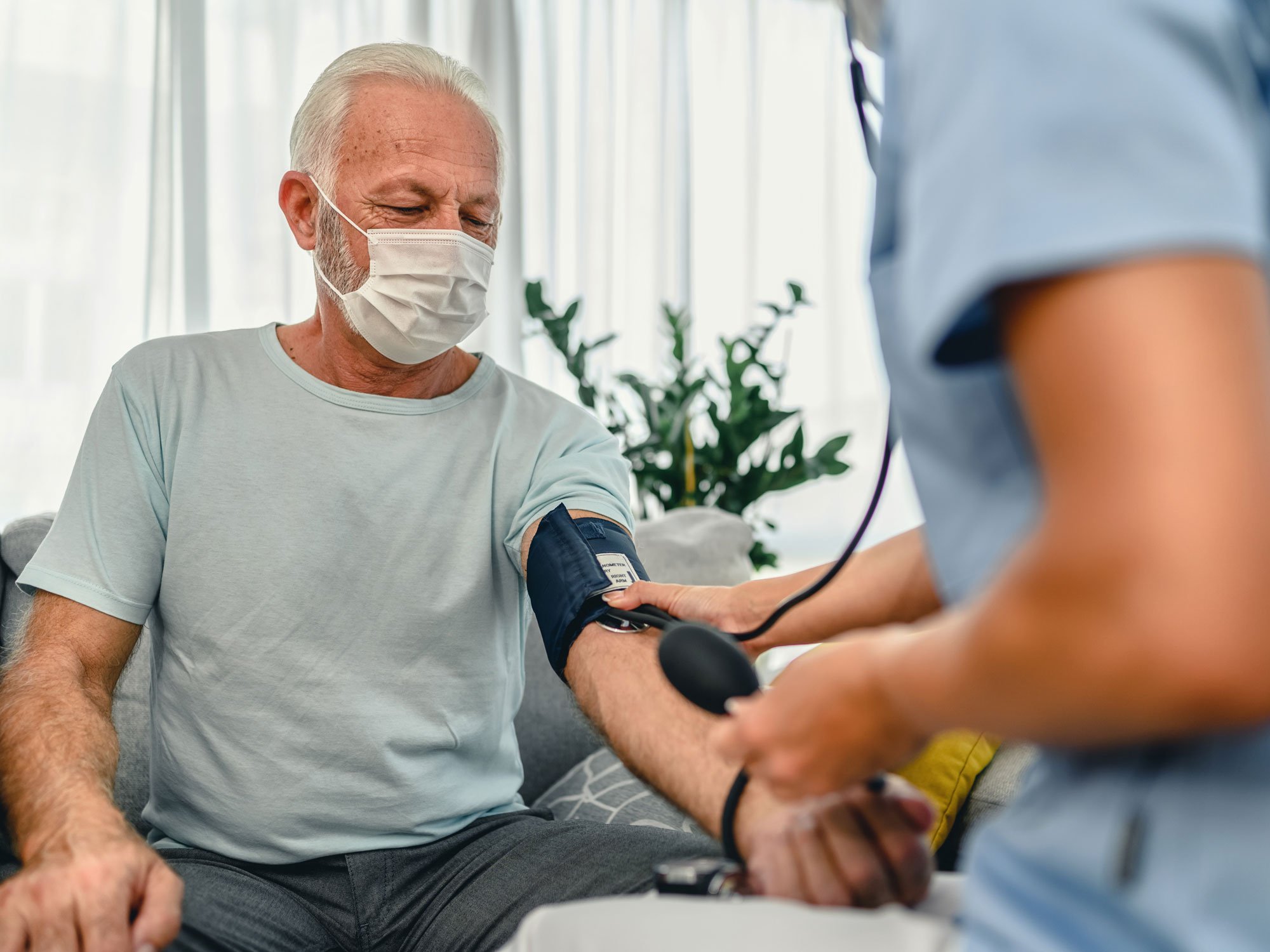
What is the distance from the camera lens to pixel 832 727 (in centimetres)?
52

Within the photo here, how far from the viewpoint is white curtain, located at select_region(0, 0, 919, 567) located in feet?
8.61

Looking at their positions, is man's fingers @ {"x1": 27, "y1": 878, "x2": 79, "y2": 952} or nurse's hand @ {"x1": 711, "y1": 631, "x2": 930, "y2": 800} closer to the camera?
nurse's hand @ {"x1": 711, "y1": 631, "x2": 930, "y2": 800}

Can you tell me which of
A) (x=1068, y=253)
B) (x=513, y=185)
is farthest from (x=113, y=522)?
(x=513, y=185)

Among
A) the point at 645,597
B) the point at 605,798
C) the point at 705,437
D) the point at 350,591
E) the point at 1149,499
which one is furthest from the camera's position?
the point at 705,437

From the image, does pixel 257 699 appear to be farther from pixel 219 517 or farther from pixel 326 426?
pixel 326 426

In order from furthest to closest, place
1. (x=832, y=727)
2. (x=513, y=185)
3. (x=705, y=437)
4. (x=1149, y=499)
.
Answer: (x=513, y=185)
(x=705, y=437)
(x=832, y=727)
(x=1149, y=499)

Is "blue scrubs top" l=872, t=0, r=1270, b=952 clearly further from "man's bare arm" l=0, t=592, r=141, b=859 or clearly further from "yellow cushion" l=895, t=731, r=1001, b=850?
"yellow cushion" l=895, t=731, r=1001, b=850

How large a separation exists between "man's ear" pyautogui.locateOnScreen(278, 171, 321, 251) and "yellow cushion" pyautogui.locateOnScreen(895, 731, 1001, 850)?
1232 millimetres

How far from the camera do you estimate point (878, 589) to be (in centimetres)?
88

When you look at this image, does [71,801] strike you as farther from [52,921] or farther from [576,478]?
[576,478]

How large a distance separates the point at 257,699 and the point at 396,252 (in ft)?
2.04

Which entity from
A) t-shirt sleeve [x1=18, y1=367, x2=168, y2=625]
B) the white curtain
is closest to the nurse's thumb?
t-shirt sleeve [x1=18, y1=367, x2=168, y2=625]

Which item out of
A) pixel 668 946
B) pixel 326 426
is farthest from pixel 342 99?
pixel 668 946

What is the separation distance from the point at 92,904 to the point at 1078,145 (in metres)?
0.91
